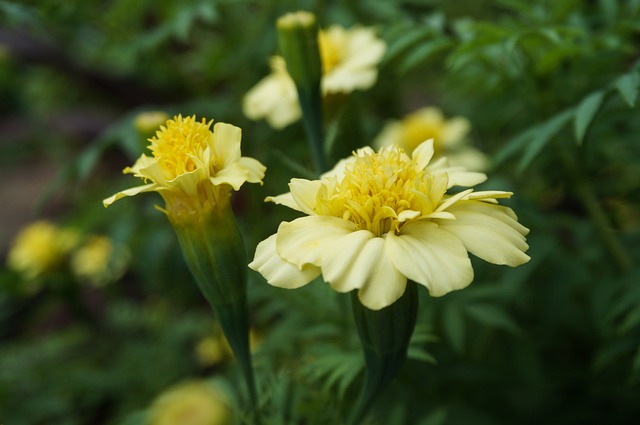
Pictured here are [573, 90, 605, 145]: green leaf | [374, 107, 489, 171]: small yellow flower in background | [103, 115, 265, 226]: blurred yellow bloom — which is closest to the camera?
[103, 115, 265, 226]: blurred yellow bloom

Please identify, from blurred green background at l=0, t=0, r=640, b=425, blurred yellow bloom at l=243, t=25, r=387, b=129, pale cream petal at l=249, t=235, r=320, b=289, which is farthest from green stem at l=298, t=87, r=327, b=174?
pale cream petal at l=249, t=235, r=320, b=289

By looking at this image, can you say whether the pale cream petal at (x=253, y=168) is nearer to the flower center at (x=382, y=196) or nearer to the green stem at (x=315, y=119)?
the flower center at (x=382, y=196)

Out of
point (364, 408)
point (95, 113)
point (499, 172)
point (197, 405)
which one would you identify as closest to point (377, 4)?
point (499, 172)

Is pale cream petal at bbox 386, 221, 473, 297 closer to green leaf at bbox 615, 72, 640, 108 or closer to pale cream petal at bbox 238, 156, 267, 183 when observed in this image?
pale cream petal at bbox 238, 156, 267, 183

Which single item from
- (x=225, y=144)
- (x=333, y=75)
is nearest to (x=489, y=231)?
(x=225, y=144)

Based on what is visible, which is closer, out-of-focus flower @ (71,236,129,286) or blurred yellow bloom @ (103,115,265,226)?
blurred yellow bloom @ (103,115,265,226)

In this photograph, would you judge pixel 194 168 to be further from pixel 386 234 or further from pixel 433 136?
pixel 433 136

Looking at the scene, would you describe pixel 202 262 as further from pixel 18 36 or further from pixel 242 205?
pixel 18 36

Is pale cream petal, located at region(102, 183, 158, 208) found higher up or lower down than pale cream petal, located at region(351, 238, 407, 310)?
higher up
